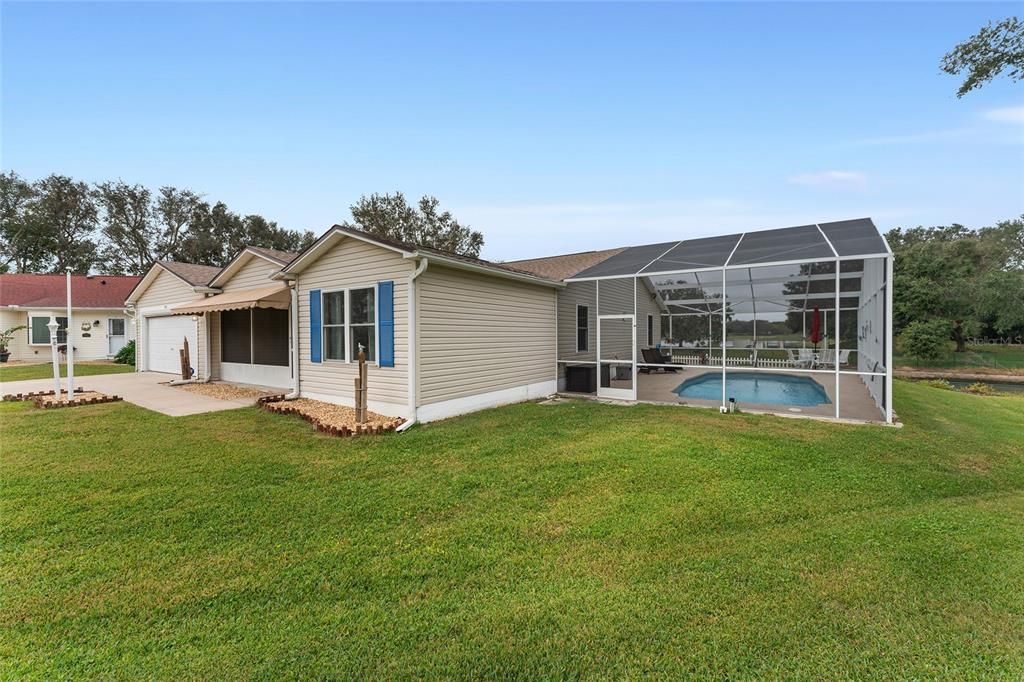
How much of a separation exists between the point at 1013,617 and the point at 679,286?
581 inches

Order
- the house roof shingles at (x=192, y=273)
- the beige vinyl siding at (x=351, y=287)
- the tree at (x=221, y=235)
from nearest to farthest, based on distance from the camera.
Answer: the beige vinyl siding at (x=351, y=287) → the house roof shingles at (x=192, y=273) → the tree at (x=221, y=235)

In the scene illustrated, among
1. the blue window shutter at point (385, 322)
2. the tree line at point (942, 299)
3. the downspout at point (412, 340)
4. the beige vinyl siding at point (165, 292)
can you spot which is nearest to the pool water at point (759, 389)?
the downspout at point (412, 340)

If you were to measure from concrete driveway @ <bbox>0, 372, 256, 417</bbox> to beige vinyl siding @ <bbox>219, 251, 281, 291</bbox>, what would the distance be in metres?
3.45

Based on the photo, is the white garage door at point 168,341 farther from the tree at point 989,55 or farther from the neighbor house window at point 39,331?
the tree at point 989,55

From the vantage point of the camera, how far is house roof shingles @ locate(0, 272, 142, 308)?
21703 mm

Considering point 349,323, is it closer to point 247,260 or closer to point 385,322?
point 385,322

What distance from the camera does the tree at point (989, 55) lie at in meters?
9.12

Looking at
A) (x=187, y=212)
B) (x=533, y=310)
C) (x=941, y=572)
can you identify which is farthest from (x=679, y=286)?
(x=187, y=212)

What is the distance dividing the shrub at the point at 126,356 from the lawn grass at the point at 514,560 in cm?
1721

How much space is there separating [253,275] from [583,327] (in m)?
10.2

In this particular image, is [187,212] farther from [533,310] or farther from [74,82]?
[533,310]

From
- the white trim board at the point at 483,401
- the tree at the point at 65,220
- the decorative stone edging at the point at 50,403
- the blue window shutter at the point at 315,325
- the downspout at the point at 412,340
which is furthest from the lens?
the tree at the point at 65,220

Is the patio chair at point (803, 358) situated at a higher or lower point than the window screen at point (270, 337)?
lower

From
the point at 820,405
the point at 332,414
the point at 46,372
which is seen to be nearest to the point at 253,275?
the point at 332,414
